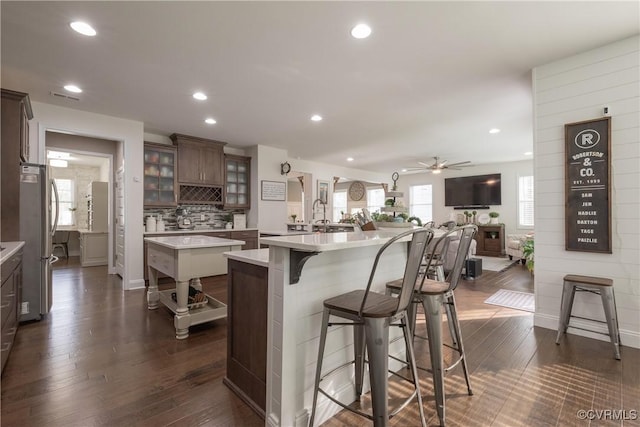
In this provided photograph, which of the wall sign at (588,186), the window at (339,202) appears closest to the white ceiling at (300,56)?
the wall sign at (588,186)

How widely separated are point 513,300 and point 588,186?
1901 millimetres

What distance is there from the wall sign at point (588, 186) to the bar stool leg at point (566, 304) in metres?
0.37

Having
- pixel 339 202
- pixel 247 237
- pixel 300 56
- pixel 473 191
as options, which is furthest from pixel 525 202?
pixel 300 56

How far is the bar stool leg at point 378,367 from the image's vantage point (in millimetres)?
1282

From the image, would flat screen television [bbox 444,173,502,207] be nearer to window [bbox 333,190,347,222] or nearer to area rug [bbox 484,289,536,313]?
window [bbox 333,190,347,222]

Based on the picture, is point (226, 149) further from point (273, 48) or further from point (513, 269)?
point (513, 269)

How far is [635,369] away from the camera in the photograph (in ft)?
7.22

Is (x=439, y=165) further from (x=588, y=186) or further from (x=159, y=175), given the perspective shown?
(x=159, y=175)

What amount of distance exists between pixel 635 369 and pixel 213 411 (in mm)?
3012

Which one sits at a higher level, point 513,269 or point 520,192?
Result: point 520,192

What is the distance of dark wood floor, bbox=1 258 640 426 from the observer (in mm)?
1703

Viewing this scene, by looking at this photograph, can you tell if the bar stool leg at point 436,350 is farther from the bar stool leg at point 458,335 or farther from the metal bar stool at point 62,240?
the metal bar stool at point 62,240

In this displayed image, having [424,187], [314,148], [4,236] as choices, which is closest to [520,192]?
[424,187]

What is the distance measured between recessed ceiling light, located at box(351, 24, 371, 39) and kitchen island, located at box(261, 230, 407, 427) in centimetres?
170
